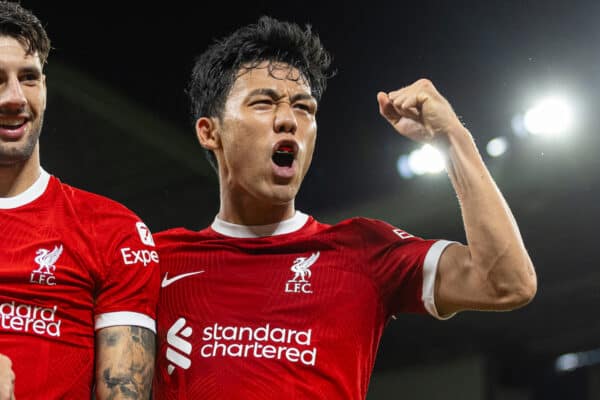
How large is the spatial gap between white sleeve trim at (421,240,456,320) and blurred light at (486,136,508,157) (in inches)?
132

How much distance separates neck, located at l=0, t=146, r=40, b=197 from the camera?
188 cm

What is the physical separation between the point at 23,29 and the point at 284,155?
67cm

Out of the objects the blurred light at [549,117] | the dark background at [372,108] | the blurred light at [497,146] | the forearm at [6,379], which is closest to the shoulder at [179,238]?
the forearm at [6,379]

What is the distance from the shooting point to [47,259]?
1777mm

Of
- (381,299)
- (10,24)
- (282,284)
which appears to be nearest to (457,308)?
(381,299)

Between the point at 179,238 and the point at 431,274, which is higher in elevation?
the point at 179,238

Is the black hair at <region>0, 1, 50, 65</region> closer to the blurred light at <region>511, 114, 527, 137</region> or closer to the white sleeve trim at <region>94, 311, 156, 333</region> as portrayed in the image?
the white sleeve trim at <region>94, 311, 156, 333</region>

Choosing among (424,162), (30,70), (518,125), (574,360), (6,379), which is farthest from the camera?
(574,360)

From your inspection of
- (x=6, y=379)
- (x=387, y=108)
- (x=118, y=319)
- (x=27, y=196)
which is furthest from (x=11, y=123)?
(x=387, y=108)

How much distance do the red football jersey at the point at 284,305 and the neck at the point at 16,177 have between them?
1.26ft

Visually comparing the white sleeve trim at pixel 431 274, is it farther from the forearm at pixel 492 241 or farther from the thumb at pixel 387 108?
the thumb at pixel 387 108

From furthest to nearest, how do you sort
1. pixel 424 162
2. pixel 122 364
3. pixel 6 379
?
pixel 424 162 → pixel 122 364 → pixel 6 379

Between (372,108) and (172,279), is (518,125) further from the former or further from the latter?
(172,279)

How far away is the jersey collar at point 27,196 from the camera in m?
1.87
